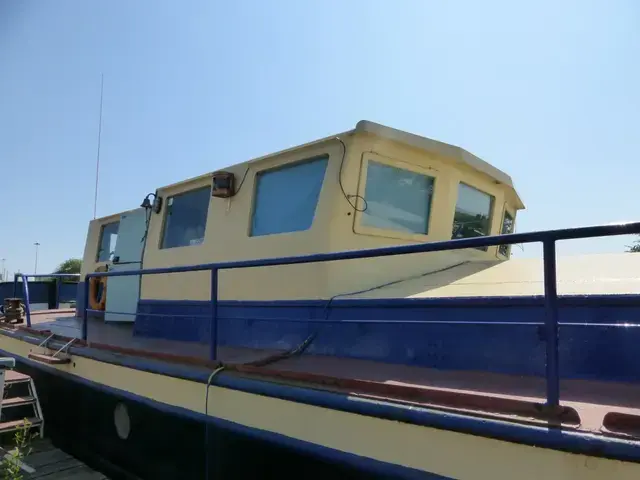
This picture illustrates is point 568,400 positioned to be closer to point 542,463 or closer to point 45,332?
point 542,463

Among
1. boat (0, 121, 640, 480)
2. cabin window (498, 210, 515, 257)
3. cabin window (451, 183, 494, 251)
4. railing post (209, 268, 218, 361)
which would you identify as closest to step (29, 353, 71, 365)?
boat (0, 121, 640, 480)

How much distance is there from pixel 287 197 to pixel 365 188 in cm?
71

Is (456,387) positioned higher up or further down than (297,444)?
higher up

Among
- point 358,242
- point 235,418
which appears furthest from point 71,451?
point 358,242

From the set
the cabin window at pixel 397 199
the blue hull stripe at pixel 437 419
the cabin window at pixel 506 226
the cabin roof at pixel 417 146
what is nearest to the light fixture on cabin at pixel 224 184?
the cabin roof at pixel 417 146

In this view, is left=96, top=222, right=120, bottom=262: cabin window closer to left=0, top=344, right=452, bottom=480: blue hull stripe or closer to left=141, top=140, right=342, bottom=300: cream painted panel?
left=141, top=140, right=342, bottom=300: cream painted panel

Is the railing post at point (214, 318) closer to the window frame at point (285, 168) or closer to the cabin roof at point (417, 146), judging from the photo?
the window frame at point (285, 168)

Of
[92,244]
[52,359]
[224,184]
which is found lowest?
[52,359]

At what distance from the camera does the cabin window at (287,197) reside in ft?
13.9

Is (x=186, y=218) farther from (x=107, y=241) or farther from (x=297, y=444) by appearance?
(x=297, y=444)

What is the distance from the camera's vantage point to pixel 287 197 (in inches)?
175

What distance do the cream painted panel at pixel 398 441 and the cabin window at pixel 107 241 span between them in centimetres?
433

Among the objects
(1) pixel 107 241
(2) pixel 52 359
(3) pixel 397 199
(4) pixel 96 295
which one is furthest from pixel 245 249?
(4) pixel 96 295

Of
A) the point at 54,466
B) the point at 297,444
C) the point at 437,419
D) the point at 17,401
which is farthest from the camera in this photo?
the point at 17,401
